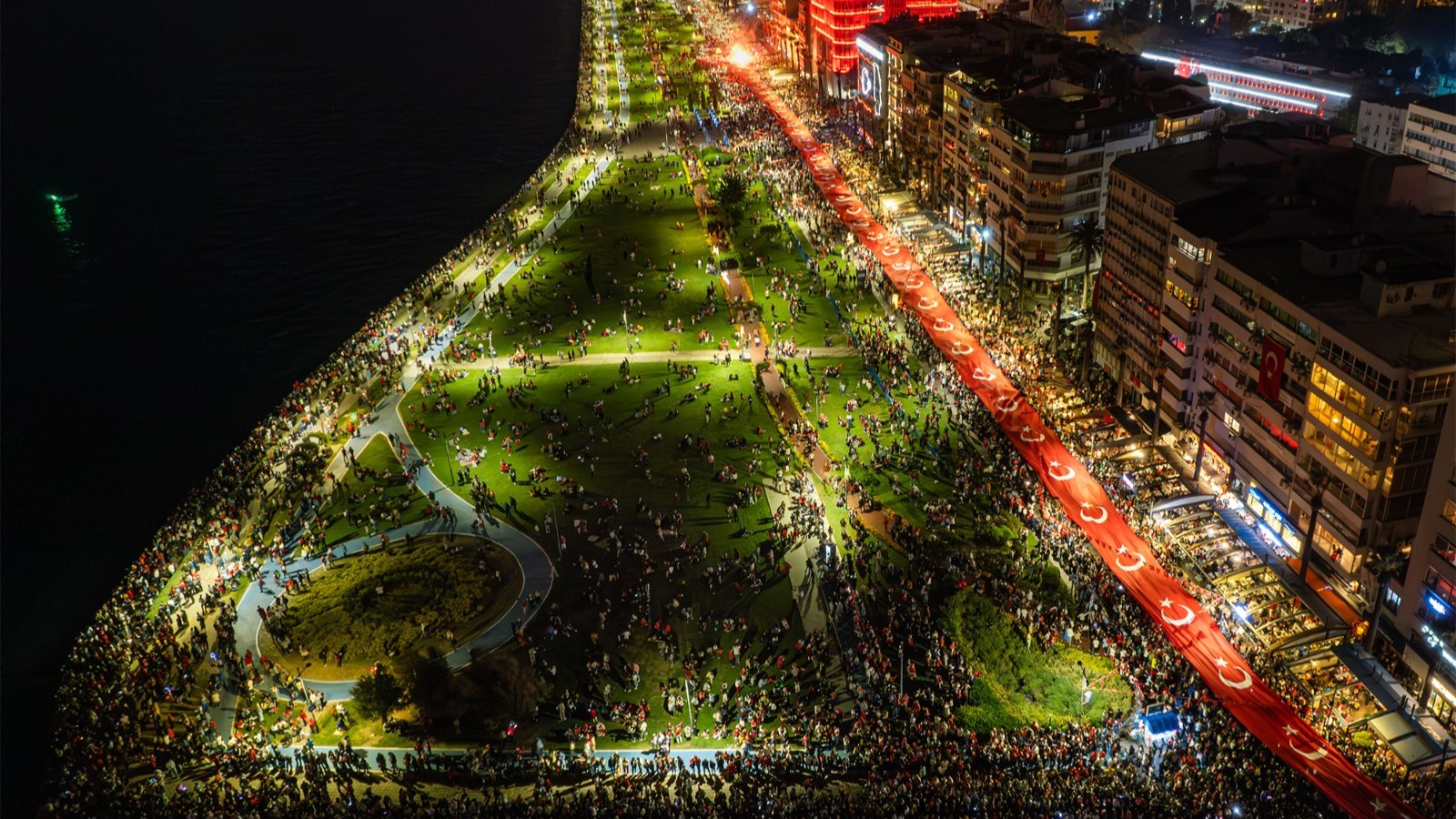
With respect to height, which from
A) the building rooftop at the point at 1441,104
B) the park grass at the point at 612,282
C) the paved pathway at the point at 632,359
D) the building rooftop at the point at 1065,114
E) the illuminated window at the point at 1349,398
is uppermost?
the building rooftop at the point at 1065,114

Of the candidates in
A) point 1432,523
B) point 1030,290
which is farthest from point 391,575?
point 1030,290

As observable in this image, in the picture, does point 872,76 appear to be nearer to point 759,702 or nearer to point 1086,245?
point 1086,245

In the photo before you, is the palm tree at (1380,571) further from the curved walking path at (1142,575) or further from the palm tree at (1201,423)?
the palm tree at (1201,423)

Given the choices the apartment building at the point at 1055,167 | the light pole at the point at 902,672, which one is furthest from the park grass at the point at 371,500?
the apartment building at the point at 1055,167

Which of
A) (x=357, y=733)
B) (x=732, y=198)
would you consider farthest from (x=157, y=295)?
(x=357, y=733)

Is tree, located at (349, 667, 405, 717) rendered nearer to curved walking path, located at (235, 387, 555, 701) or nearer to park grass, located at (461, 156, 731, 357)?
curved walking path, located at (235, 387, 555, 701)

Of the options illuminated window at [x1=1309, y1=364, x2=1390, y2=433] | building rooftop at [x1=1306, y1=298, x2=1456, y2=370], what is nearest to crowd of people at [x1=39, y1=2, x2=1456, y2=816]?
illuminated window at [x1=1309, y1=364, x2=1390, y2=433]

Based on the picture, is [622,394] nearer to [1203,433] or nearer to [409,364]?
[409,364]
